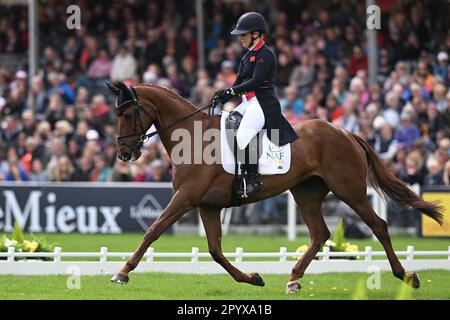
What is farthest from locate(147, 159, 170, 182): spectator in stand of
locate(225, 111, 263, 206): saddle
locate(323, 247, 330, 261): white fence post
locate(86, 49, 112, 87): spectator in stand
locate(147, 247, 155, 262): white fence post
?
locate(225, 111, 263, 206): saddle

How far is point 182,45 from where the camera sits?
25.7m

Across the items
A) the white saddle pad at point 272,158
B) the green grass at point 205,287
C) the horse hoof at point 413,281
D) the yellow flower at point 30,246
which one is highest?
the white saddle pad at point 272,158

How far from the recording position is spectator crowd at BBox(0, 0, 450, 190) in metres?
20.8

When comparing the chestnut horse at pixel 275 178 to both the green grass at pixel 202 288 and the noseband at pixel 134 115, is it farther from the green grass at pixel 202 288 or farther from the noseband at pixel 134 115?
the green grass at pixel 202 288

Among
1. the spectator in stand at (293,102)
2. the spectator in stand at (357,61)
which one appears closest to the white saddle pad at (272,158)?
the spectator in stand at (293,102)

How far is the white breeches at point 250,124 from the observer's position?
38.0 feet

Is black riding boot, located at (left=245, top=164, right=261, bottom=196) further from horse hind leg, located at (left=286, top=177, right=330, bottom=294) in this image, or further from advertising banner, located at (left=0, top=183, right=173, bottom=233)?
advertising banner, located at (left=0, top=183, right=173, bottom=233)

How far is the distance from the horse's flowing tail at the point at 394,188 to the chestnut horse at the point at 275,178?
1cm

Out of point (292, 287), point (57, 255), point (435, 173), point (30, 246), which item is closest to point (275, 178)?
point (292, 287)

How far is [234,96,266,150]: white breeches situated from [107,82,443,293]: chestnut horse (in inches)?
12.1

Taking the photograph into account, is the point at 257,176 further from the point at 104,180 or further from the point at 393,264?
the point at 104,180

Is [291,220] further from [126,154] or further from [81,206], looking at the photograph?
[126,154]
